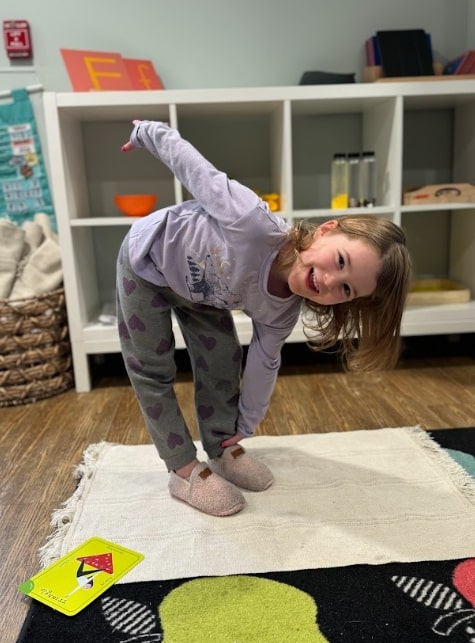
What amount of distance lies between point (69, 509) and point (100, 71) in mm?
1293

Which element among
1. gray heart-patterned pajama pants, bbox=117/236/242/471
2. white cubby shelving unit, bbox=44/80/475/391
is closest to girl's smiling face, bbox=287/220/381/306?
gray heart-patterned pajama pants, bbox=117/236/242/471

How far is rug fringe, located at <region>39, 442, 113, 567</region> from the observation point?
2.88 feet

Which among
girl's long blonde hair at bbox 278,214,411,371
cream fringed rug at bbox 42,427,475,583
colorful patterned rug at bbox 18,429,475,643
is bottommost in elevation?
cream fringed rug at bbox 42,427,475,583

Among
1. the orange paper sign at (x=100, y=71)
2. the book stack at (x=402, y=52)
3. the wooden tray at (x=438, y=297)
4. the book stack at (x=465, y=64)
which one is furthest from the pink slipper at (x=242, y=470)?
the book stack at (x=465, y=64)

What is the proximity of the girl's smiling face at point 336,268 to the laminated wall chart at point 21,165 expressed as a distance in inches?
52.4

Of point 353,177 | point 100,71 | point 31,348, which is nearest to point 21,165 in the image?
point 100,71

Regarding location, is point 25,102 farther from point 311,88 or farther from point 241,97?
point 311,88

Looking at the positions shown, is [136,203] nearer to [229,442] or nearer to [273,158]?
[273,158]

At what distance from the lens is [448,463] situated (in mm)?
1112

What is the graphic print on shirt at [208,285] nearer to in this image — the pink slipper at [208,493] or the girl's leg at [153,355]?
the girl's leg at [153,355]

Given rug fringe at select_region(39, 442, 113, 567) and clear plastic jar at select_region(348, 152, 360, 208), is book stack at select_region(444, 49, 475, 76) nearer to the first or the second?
clear plastic jar at select_region(348, 152, 360, 208)

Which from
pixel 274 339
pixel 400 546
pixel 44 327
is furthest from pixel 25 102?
pixel 400 546

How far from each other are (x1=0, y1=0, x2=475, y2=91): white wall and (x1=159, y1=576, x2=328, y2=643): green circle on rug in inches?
62.7

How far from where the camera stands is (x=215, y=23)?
187cm
